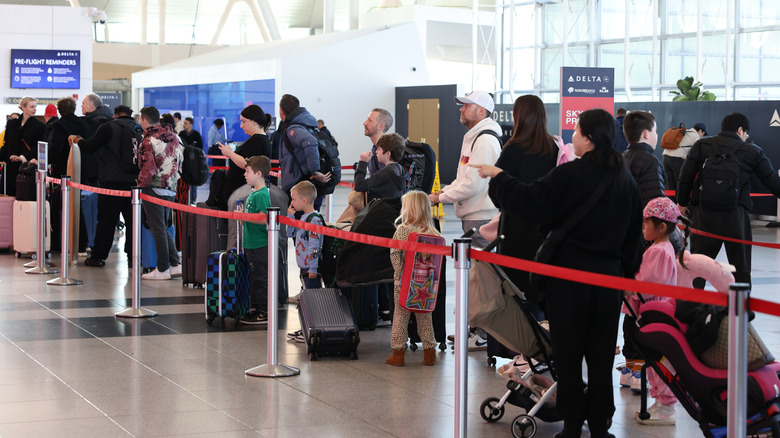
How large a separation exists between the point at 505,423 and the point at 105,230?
7132 millimetres

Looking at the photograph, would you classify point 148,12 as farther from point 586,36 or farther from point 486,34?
point 586,36

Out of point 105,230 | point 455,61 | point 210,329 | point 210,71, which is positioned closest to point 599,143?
point 210,329

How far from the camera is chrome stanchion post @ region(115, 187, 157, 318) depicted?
7.72 m

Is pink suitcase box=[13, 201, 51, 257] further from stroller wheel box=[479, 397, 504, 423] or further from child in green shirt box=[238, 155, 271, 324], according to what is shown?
stroller wheel box=[479, 397, 504, 423]

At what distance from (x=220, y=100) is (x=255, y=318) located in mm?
20420

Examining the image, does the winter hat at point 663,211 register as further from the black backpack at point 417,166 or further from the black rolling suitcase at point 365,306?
the black rolling suitcase at point 365,306

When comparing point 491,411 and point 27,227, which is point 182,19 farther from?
point 491,411

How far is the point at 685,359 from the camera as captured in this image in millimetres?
3910

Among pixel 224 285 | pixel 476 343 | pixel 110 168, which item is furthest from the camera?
pixel 110 168

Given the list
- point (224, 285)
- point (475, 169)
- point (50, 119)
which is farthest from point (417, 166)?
point (50, 119)

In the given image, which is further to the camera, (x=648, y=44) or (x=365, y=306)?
(x=648, y=44)

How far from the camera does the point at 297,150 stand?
8.50 metres

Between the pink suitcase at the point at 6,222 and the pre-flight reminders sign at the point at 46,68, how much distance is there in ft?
29.1

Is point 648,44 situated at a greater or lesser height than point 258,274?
greater
